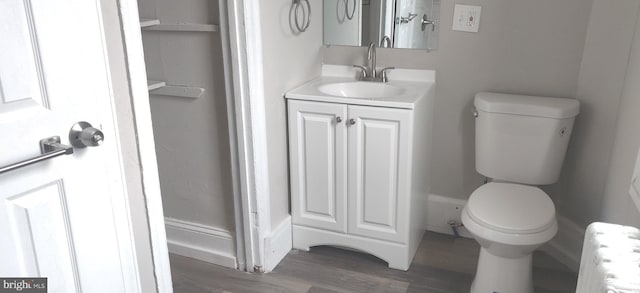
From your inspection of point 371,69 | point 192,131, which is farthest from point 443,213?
point 192,131

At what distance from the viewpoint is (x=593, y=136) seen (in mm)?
2250

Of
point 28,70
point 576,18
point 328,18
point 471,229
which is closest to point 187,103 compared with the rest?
point 328,18

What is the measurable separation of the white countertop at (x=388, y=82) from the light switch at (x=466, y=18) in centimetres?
26

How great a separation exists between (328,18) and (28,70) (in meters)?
1.75

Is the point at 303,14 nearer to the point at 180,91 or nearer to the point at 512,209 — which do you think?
the point at 180,91

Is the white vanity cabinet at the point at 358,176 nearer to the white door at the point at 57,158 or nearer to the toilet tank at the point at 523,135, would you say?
the toilet tank at the point at 523,135

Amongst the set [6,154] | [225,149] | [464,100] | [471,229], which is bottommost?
[471,229]

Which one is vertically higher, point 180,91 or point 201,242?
point 180,91

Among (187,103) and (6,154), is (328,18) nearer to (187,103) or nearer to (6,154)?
(187,103)

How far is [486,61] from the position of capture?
8.02ft

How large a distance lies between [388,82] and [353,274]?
3.14 ft

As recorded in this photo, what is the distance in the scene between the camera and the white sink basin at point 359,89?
99.8 inches
